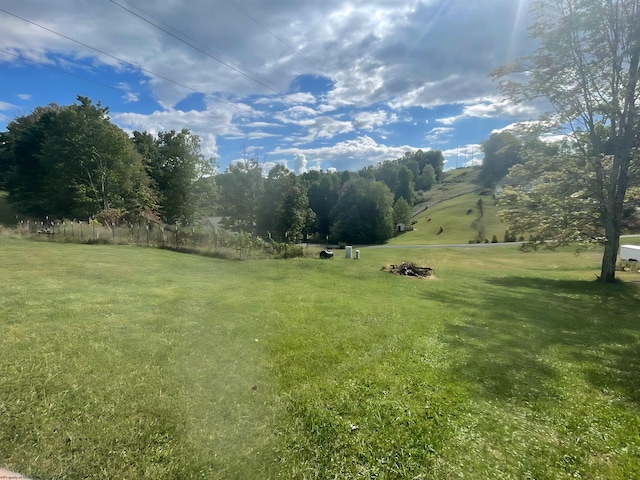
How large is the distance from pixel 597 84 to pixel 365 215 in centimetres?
4990

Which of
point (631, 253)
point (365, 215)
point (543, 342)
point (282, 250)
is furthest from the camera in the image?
point (365, 215)

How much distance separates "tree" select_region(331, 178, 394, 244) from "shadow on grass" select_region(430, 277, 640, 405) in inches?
1997

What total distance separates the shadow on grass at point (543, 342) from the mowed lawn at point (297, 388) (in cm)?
5

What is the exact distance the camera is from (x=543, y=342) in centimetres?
695

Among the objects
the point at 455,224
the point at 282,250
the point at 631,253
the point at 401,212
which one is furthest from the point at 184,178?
the point at 455,224

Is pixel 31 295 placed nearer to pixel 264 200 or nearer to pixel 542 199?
pixel 542 199

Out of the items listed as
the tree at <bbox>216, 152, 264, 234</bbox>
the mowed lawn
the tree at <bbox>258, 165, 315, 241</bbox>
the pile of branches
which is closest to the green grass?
the tree at <bbox>258, 165, 315, 241</bbox>

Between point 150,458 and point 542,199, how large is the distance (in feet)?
61.7

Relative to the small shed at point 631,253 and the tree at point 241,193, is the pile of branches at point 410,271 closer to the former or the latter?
the small shed at point 631,253

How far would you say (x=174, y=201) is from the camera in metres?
33.6

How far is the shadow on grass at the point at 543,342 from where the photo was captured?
5035mm

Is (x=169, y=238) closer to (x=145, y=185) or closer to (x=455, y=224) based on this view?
(x=145, y=185)

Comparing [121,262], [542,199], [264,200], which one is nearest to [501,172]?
[264,200]

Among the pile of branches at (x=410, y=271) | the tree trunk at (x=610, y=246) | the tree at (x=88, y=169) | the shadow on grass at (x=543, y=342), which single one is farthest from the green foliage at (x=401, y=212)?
the shadow on grass at (x=543, y=342)
